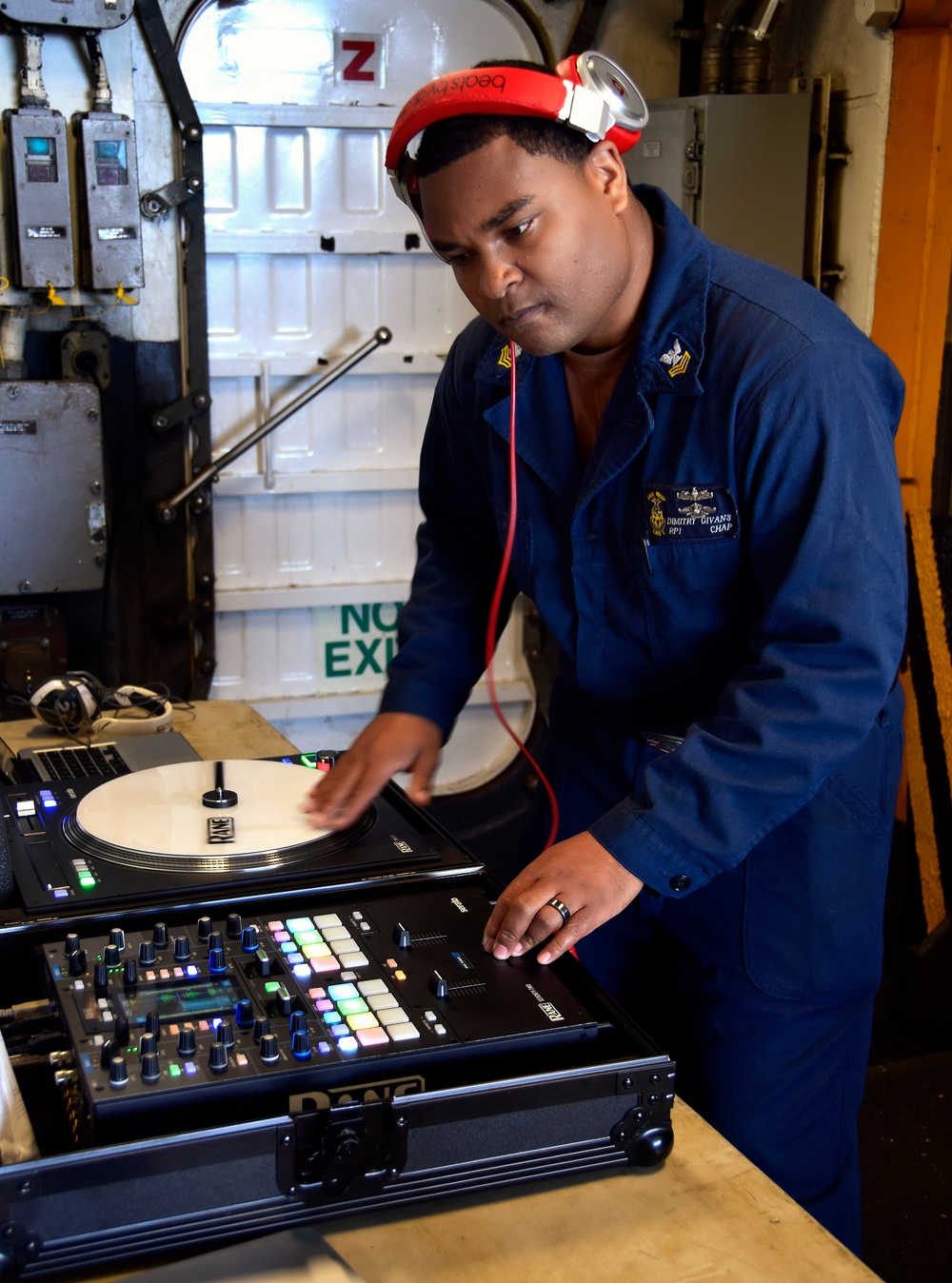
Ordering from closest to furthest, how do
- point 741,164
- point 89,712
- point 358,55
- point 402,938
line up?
point 402,938 → point 89,712 → point 741,164 → point 358,55

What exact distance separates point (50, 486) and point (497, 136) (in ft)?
6.09

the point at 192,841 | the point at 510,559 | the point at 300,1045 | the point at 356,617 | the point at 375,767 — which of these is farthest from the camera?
the point at 356,617

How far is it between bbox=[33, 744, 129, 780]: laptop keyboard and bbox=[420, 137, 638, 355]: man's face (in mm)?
700

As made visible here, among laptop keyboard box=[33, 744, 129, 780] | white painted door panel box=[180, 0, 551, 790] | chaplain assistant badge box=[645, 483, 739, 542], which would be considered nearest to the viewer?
chaplain assistant badge box=[645, 483, 739, 542]

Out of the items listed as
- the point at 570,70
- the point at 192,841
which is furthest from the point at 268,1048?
the point at 570,70

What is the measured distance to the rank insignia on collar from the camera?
1285 millimetres

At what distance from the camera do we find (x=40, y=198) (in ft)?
8.89

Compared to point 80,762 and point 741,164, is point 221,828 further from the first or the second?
point 741,164

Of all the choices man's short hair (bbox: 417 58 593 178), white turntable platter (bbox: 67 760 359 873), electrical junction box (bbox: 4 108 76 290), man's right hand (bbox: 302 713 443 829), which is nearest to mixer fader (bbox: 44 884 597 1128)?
white turntable platter (bbox: 67 760 359 873)

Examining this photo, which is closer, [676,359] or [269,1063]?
[269,1063]

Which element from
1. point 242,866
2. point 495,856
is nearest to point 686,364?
point 242,866

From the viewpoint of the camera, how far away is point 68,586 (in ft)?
9.29

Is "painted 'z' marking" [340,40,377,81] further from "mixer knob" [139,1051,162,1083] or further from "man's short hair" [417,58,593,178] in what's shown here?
→ "mixer knob" [139,1051,162,1083]

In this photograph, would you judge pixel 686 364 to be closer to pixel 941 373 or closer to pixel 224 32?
pixel 941 373
